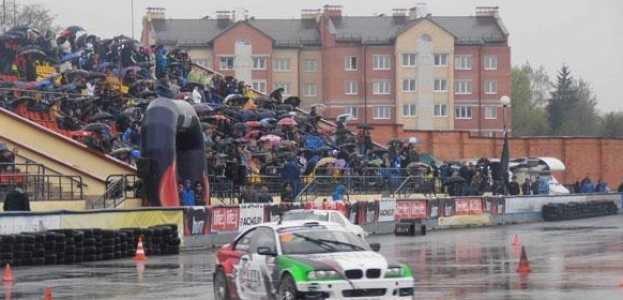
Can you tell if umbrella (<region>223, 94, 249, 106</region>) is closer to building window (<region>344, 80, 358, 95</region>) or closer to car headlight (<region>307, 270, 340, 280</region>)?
car headlight (<region>307, 270, 340, 280</region>)

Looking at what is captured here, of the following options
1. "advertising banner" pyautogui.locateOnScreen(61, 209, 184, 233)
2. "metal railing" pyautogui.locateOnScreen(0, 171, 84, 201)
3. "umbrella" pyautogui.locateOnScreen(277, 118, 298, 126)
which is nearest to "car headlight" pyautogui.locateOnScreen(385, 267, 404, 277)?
"advertising banner" pyautogui.locateOnScreen(61, 209, 184, 233)

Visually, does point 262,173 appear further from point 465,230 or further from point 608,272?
point 608,272

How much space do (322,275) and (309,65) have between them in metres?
105

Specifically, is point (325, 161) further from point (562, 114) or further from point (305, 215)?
point (562, 114)

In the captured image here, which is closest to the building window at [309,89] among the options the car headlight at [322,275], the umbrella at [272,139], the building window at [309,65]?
the building window at [309,65]

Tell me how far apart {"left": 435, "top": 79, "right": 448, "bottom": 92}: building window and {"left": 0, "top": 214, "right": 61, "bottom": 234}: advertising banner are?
301 ft

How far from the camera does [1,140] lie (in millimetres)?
41062

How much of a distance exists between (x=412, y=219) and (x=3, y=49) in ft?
54.3

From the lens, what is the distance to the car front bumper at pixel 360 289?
17.8 meters

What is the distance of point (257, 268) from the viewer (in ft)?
63.0

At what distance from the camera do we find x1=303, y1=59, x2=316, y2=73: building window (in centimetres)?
12225

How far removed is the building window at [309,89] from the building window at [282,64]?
110 inches

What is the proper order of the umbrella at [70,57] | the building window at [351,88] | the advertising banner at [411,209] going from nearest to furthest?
1. the advertising banner at [411,209]
2. the umbrella at [70,57]
3. the building window at [351,88]

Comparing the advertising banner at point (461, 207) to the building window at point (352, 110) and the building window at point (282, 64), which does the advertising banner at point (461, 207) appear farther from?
the building window at point (282, 64)
